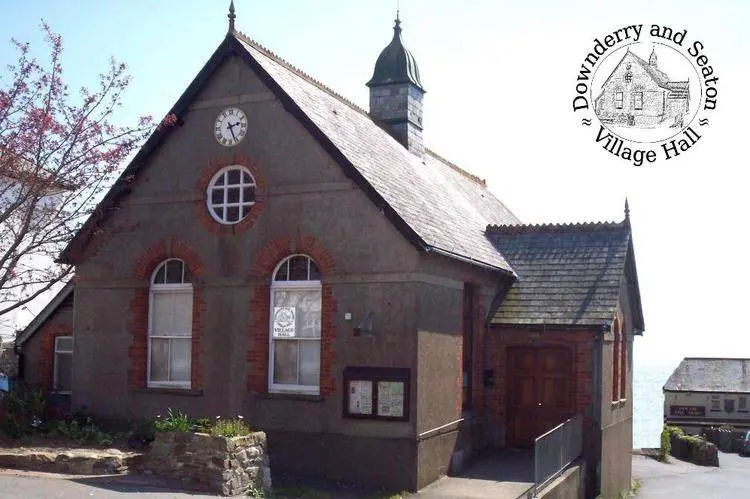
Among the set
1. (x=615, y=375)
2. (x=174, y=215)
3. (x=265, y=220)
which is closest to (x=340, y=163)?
(x=265, y=220)

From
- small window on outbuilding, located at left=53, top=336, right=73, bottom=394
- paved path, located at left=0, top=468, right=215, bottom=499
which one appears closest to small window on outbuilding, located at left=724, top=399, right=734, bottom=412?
small window on outbuilding, located at left=53, top=336, right=73, bottom=394

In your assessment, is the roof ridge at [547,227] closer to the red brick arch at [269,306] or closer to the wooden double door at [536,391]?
the wooden double door at [536,391]

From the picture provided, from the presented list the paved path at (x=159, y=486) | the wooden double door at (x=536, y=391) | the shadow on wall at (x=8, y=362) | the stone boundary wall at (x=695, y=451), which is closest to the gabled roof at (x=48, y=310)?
the shadow on wall at (x=8, y=362)

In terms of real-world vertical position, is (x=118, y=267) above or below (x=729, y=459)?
above

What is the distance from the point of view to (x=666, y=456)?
36406mm

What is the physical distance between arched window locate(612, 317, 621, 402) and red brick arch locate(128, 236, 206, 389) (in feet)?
30.3

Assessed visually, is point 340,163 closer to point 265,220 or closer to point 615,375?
point 265,220

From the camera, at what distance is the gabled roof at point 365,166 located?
628 inches

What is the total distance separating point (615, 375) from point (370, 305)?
774 centimetres

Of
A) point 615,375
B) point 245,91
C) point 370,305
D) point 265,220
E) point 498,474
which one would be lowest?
point 498,474

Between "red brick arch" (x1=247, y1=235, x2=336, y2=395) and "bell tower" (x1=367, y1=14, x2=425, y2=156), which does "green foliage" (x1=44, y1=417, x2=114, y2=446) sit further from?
"bell tower" (x1=367, y1=14, x2=425, y2=156)

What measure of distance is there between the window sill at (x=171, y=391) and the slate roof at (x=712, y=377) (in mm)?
52512

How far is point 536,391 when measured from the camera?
18.8 meters

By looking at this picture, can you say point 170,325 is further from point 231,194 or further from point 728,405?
point 728,405
